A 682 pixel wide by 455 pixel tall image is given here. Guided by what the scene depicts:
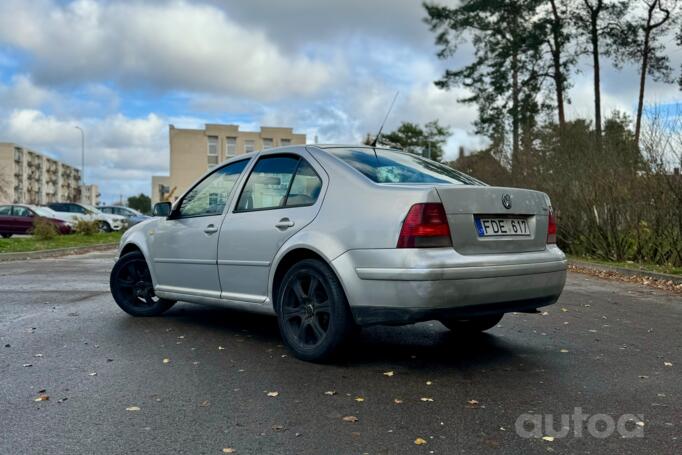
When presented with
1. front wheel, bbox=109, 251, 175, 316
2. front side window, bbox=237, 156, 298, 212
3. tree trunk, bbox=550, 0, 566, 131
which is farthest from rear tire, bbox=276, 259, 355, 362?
tree trunk, bbox=550, 0, 566, 131

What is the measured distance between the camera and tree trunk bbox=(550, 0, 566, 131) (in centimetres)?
2434

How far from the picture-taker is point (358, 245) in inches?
167

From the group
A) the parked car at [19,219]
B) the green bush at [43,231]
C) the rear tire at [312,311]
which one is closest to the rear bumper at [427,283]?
the rear tire at [312,311]

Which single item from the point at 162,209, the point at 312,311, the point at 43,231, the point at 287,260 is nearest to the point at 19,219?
the point at 43,231

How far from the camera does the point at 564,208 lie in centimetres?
1686

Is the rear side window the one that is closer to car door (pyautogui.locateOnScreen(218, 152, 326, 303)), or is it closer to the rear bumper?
car door (pyautogui.locateOnScreen(218, 152, 326, 303))

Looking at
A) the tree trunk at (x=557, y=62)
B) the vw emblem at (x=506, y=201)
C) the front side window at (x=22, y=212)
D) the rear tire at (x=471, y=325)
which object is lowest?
the rear tire at (x=471, y=325)

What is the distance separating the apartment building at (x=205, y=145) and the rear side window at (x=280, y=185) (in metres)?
79.6

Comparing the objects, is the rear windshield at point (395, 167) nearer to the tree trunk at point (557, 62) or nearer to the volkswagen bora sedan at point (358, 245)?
the volkswagen bora sedan at point (358, 245)

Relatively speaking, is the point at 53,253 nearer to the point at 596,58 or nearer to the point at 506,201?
the point at 506,201

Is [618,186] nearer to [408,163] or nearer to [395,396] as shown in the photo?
[408,163]

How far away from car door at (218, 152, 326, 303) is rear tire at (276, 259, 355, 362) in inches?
10.9

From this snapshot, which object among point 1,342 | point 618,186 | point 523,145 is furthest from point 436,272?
point 523,145

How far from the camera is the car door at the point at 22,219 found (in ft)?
90.6
